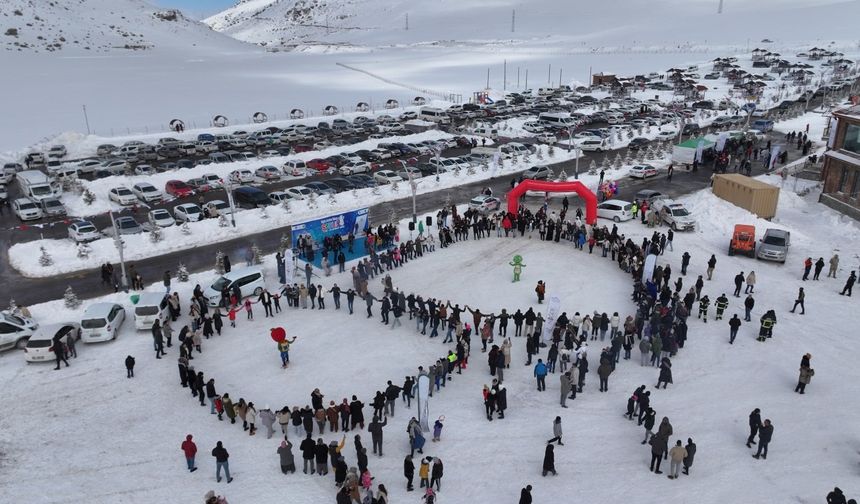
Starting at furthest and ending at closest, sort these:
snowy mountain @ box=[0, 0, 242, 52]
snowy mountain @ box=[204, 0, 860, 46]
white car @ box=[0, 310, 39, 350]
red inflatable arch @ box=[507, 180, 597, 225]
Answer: snowy mountain @ box=[204, 0, 860, 46] → snowy mountain @ box=[0, 0, 242, 52] → red inflatable arch @ box=[507, 180, 597, 225] → white car @ box=[0, 310, 39, 350]

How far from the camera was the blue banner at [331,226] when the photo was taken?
2861cm

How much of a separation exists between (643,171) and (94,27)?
112988 millimetres

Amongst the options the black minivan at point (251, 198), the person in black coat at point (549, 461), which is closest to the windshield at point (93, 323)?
the person in black coat at point (549, 461)

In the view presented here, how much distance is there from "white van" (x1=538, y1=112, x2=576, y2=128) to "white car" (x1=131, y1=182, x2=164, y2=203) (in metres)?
40.5

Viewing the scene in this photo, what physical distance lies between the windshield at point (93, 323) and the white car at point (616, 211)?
2521 centimetres

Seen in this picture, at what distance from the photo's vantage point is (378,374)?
19.5 m

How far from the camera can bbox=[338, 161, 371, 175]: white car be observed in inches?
1810

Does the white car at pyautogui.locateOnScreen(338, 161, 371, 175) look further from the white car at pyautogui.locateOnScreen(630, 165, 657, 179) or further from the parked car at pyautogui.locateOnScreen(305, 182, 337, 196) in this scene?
the white car at pyautogui.locateOnScreen(630, 165, 657, 179)

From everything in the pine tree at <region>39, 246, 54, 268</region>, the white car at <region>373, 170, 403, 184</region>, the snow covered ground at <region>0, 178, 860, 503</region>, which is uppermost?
the white car at <region>373, 170, 403, 184</region>

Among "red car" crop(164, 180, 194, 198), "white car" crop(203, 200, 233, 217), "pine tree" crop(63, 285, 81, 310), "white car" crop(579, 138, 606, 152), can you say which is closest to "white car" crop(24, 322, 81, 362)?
"pine tree" crop(63, 285, 81, 310)

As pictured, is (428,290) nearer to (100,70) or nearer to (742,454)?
(742,454)

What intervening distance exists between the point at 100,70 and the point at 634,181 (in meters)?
85.3

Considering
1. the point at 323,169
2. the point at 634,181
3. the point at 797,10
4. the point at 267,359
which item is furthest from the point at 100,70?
the point at 797,10

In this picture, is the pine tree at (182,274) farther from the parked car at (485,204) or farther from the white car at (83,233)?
the parked car at (485,204)
